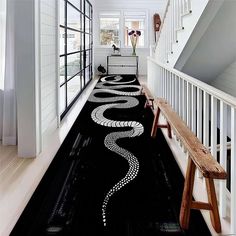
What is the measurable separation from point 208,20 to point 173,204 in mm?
2356

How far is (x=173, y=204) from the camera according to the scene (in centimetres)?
221

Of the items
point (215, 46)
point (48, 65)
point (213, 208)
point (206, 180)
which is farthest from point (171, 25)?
point (213, 208)

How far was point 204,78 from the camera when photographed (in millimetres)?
6242

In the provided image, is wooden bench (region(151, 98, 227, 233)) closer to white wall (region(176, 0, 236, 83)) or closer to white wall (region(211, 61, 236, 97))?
white wall (region(176, 0, 236, 83))

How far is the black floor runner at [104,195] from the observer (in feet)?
6.23

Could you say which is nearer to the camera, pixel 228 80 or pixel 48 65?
pixel 48 65

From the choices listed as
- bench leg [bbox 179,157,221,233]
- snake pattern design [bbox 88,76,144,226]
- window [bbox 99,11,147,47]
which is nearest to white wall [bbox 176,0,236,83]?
snake pattern design [bbox 88,76,144,226]

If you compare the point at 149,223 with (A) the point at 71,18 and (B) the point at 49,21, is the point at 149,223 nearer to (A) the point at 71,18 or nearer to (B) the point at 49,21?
(B) the point at 49,21

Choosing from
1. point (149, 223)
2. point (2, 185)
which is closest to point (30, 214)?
point (2, 185)

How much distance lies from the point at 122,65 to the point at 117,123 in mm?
6961

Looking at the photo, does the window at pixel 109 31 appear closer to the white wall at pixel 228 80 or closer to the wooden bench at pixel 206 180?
the white wall at pixel 228 80

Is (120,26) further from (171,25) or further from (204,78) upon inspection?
(171,25)

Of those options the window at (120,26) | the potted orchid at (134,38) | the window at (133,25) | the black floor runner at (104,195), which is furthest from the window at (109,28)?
the black floor runner at (104,195)

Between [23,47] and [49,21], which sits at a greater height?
[49,21]
